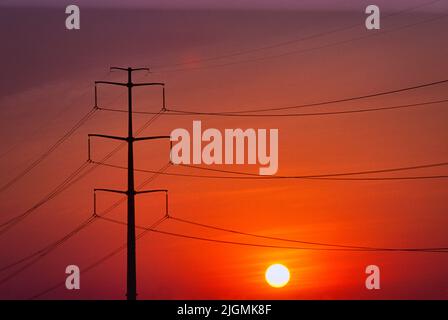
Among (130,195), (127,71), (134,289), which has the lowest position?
(134,289)
